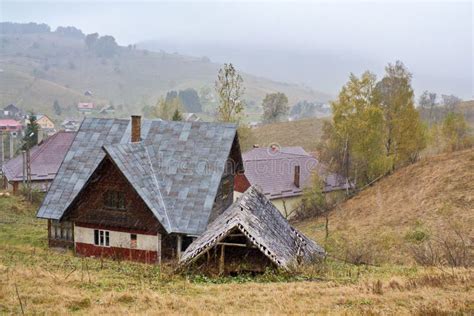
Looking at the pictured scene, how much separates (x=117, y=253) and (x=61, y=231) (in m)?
4.44

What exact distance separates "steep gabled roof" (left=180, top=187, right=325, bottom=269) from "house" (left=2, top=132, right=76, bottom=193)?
29.7 m

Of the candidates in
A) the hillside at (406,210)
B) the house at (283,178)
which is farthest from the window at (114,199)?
the house at (283,178)

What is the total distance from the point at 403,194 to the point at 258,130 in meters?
61.1

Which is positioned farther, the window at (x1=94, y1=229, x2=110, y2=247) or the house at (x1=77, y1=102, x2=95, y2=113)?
the house at (x1=77, y1=102, x2=95, y2=113)

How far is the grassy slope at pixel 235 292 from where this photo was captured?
12.8 metres

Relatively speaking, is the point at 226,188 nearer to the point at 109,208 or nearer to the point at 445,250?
the point at 109,208

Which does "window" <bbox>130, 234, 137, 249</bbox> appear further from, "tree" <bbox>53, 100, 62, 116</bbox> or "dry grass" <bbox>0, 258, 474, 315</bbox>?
"tree" <bbox>53, 100, 62, 116</bbox>

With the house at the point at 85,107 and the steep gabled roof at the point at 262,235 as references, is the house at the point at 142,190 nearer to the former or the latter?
the steep gabled roof at the point at 262,235

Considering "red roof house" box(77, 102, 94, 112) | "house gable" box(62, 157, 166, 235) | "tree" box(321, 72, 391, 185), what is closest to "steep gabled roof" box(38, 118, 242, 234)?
"house gable" box(62, 157, 166, 235)

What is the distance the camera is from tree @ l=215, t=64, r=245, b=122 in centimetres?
4831

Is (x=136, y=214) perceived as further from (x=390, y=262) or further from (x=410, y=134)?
(x=410, y=134)

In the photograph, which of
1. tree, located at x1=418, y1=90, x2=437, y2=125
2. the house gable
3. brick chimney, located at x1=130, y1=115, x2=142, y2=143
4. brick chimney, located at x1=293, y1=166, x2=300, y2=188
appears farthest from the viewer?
tree, located at x1=418, y1=90, x2=437, y2=125

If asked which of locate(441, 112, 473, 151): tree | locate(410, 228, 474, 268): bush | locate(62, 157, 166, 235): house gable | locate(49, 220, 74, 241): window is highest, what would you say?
locate(441, 112, 473, 151): tree

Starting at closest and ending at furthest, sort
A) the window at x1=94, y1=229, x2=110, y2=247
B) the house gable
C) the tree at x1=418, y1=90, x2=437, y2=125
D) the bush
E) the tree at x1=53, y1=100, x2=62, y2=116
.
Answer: the bush
the house gable
the window at x1=94, y1=229, x2=110, y2=247
the tree at x1=418, y1=90, x2=437, y2=125
the tree at x1=53, y1=100, x2=62, y2=116
